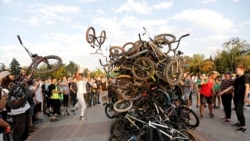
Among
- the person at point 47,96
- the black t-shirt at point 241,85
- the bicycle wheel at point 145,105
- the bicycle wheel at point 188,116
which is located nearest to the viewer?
the bicycle wheel at point 145,105

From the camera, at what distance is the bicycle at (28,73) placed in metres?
6.89

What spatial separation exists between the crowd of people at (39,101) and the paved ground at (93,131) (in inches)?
22.2

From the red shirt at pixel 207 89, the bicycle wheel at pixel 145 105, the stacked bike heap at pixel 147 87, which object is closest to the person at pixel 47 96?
the stacked bike heap at pixel 147 87

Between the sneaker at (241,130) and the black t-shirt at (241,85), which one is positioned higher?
the black t-shirt at (241,85)

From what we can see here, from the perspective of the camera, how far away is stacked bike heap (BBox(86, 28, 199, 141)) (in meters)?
7.04

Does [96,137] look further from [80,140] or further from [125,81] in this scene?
[125,81]

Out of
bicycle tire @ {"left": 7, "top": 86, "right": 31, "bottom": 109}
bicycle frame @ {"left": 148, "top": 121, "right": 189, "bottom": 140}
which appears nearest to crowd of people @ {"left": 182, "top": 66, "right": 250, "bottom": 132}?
bicycle frame @ {"left": 148, "top": 121, "right": 189, "bottom": 140}

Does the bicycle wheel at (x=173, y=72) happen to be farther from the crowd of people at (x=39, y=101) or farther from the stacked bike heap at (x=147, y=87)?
the crowd of people at (x=39, y=101)

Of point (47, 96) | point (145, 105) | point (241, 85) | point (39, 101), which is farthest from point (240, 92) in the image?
point (47, 96)

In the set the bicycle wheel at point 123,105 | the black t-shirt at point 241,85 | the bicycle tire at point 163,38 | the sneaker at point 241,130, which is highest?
the bicycle tire at point 163,38

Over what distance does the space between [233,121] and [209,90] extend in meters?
1.59

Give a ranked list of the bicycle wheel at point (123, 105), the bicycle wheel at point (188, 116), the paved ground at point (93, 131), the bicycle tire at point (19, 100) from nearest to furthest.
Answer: the bicycle tire at point (19, 100), the bicycle wheel at point (188, 116), the paved ground at point (93, 131), the bicycle wheel at point (123, 105)

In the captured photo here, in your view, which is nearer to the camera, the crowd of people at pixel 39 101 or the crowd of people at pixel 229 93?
the crowd of people at pixel 39 101

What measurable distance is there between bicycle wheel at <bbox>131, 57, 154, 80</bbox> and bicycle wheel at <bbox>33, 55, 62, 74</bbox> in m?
2.33
